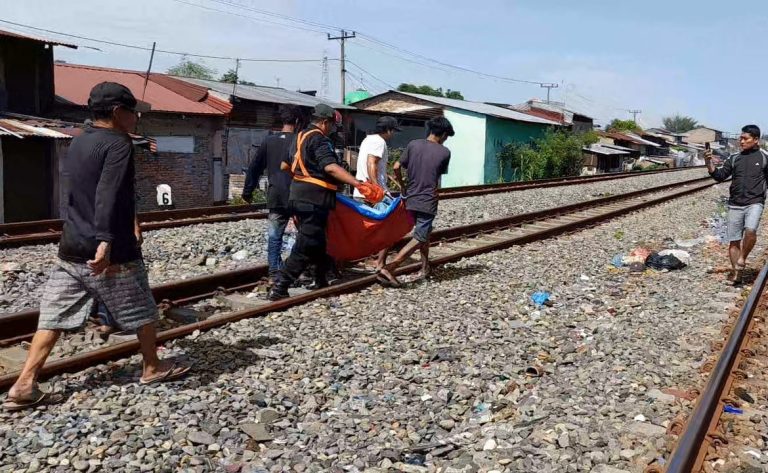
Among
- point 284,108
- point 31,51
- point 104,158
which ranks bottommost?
point 104,158

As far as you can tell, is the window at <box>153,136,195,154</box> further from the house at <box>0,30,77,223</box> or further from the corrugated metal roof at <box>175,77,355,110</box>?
the house at <box>0,30,77,223</box>

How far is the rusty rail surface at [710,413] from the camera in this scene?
3525mm

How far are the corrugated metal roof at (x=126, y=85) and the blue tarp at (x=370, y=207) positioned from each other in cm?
1404

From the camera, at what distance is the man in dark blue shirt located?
6891 mm

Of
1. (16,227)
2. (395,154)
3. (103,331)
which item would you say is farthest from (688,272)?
(395,154)

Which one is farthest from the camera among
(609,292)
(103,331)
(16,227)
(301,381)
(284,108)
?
(16,227)

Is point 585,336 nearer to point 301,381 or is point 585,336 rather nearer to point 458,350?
point 458,350

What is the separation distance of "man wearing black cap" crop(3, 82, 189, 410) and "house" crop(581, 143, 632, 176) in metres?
46.5

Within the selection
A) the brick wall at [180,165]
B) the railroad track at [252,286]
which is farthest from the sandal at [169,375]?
the brick wall at [180,165]

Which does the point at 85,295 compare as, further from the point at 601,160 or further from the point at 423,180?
the point at 601,160

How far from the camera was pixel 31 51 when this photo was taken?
57.9ft

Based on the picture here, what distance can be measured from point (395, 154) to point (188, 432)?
24078 millimetres

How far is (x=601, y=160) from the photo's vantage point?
5388 cm

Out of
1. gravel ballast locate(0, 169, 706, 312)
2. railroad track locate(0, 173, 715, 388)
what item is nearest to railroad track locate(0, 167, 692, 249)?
gravel ballast locate(0, 169, 706, 312)
